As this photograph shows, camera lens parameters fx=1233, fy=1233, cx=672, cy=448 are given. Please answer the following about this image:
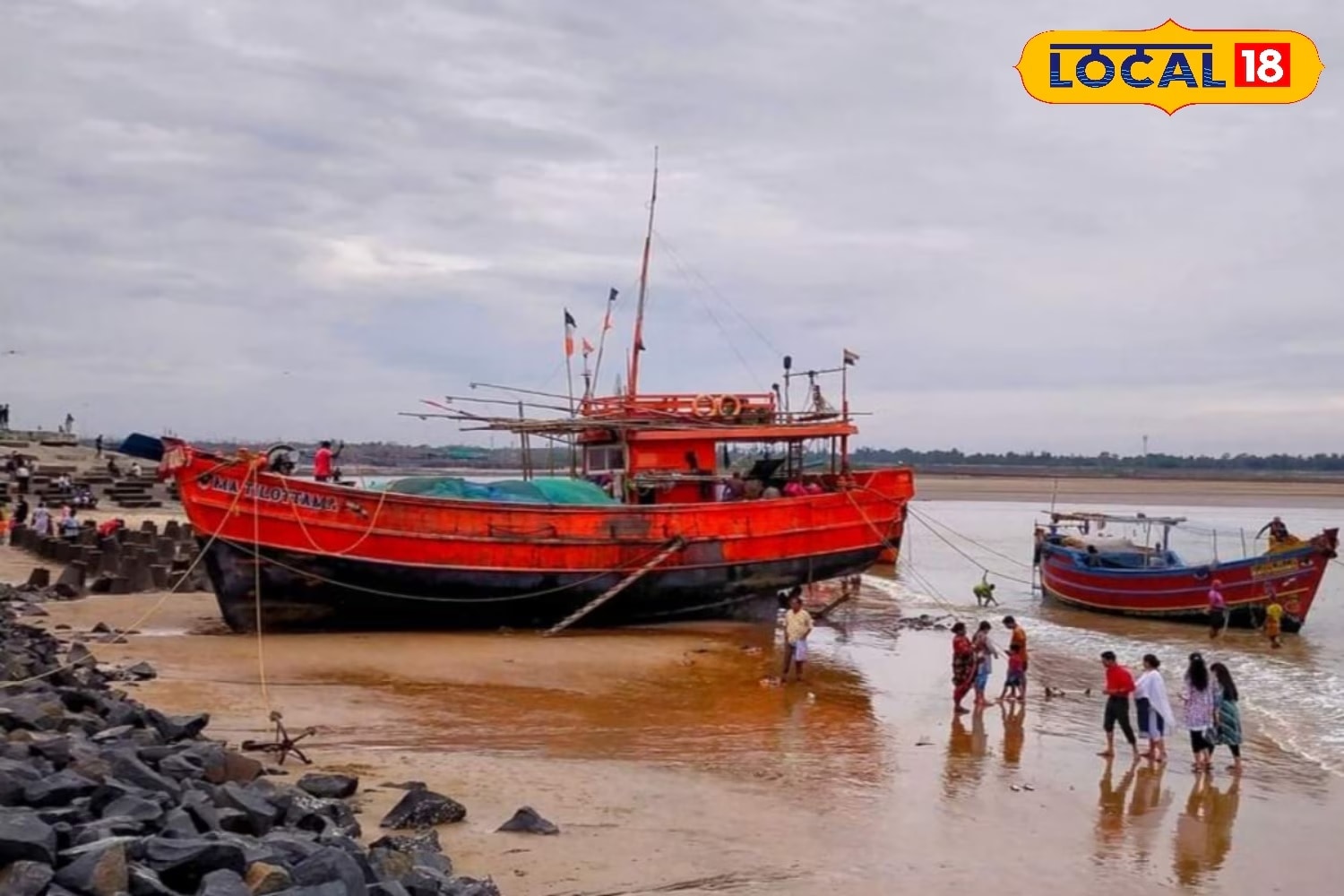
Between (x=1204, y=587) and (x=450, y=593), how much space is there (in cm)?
1552

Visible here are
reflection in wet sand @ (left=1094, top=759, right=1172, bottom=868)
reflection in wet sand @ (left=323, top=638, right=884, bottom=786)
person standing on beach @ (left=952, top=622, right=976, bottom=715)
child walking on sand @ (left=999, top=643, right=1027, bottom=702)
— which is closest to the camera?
reflection in wet sand @ (left=1094, top=759, right=1172, bottom=868)

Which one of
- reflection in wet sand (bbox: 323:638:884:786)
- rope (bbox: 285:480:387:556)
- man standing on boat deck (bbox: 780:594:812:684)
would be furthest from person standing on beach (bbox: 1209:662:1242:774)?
rope (bbox: 285:480:387:556)

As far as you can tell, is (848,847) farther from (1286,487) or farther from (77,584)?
(1286,487)

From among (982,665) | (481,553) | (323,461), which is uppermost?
(323,461)

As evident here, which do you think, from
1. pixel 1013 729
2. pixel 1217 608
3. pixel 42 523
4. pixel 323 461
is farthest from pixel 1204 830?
pixel 42 523

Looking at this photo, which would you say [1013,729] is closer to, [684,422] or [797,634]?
[797,634]

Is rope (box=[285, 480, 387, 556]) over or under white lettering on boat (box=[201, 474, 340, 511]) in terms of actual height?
under

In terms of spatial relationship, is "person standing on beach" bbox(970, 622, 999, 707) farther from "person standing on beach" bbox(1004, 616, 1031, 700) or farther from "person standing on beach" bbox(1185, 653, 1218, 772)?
"person standing on beach" bbox(1185, 653, 1218, 772)

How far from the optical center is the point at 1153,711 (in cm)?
1202

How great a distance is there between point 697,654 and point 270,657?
588 centimetres

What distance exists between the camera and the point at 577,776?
9930mm

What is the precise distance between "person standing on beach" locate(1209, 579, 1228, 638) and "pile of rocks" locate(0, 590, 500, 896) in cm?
1999

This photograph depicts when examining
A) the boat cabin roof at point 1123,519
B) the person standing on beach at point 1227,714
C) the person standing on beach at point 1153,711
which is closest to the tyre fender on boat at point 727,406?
the person standing on beach at point 1153,711

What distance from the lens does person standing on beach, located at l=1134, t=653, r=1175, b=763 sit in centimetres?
1202
